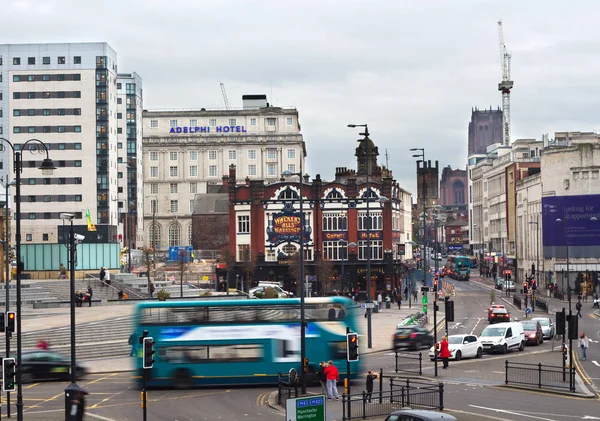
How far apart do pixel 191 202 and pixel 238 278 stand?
6263cm

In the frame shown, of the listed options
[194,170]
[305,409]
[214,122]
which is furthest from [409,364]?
[214,122]

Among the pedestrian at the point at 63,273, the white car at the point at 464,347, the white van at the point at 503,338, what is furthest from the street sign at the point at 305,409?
the pedestrian at the point at 63,273

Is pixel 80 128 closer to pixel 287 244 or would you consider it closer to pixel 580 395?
pixel 287 244

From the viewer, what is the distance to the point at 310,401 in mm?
20906

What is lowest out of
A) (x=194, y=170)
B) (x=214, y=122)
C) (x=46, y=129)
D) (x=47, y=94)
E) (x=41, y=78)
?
(x=194, y=170)

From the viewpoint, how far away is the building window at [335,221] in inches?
4205

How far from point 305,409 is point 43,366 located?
A: 25.6 m

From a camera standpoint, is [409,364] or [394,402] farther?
[409,364]

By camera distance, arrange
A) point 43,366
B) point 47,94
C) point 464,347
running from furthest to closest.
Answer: point 47,94, point 464,347, point 43,366

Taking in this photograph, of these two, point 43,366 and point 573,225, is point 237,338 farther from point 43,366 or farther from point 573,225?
point 573,225

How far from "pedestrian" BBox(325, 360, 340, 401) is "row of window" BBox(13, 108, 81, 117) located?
94422mm

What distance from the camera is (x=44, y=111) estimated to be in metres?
122

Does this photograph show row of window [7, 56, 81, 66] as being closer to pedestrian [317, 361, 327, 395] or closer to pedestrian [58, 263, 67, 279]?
pedestrian [58, 263, 67, 279]

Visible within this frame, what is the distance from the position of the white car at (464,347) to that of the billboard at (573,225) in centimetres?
7441
